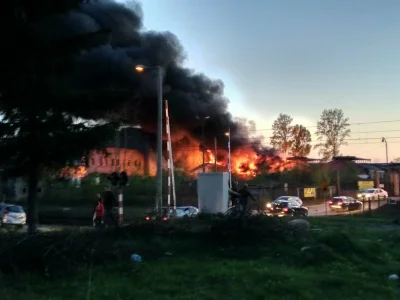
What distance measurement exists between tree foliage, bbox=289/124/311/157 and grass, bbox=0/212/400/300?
2600 inches

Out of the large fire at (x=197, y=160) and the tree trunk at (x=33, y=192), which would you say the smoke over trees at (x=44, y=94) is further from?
the large fire at (x=197, y=160)

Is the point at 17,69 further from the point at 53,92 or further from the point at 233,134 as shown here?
the point at 233,134

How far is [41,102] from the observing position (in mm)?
11664

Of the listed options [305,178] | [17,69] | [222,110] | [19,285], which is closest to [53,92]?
[17,69]

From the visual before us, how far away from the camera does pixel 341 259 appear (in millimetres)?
9922

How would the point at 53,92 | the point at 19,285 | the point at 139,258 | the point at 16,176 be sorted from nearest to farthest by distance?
the point at 19,285 → the point at 139,258 → the point at 53,92 → the point at 16,176

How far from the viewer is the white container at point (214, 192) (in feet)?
51.8

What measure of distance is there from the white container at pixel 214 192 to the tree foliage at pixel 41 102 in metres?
4.38

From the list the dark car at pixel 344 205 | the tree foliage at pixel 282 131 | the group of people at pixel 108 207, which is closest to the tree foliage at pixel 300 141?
the tree foliage at pixel 282 131

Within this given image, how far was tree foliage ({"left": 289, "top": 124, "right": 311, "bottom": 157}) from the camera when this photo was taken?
3036 inches

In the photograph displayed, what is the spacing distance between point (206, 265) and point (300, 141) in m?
70.7

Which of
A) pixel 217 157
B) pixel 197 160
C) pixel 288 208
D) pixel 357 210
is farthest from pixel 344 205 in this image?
pixel 197 160

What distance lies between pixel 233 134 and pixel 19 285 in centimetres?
5308

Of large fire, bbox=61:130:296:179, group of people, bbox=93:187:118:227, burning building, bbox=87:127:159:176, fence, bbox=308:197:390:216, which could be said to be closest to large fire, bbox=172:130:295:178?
large fire, bbox=61:130:296:179
